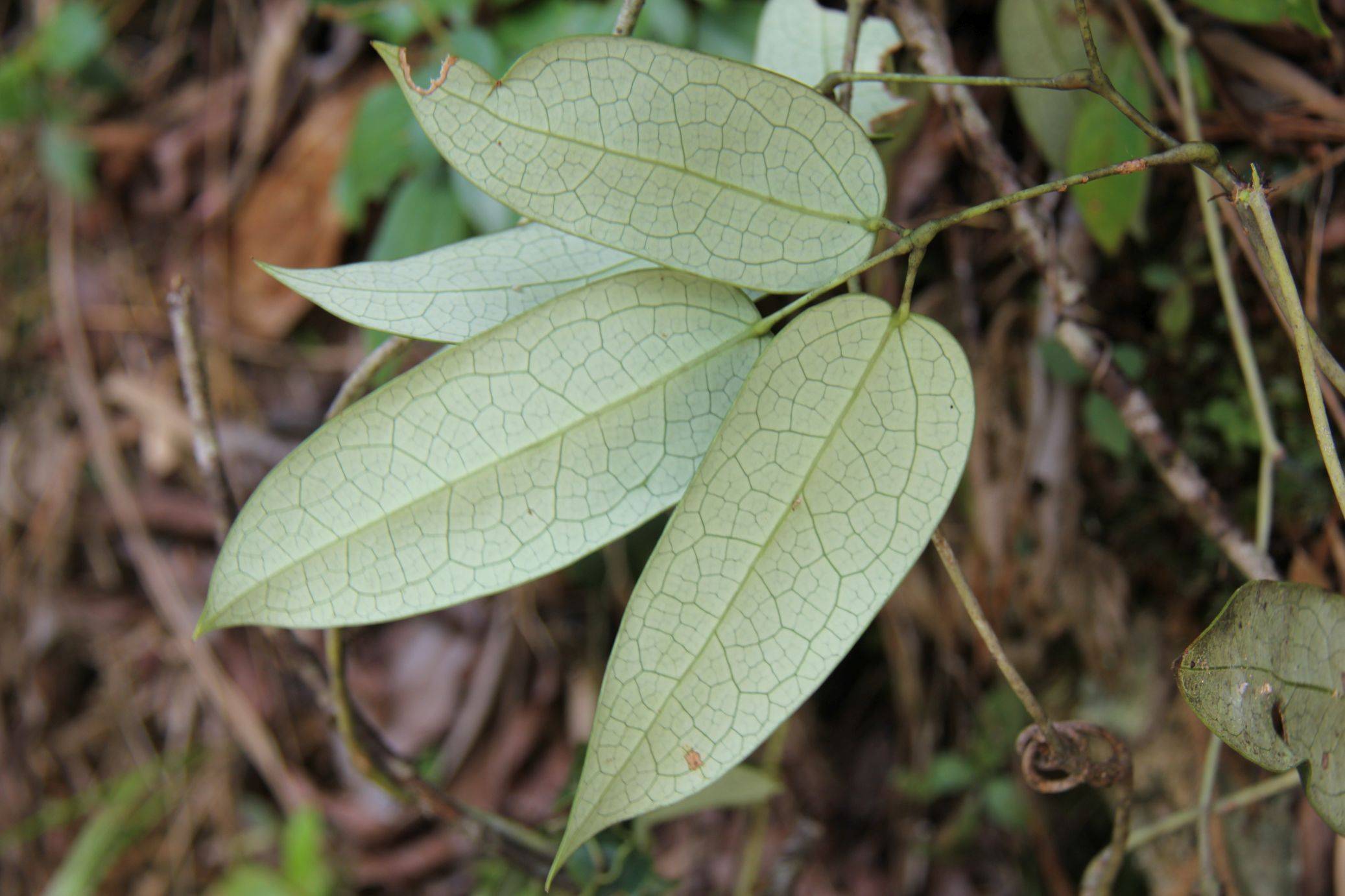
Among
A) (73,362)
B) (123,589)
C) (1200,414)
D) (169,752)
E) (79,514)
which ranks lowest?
(169,752)

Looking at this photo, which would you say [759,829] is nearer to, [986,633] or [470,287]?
[986,633]

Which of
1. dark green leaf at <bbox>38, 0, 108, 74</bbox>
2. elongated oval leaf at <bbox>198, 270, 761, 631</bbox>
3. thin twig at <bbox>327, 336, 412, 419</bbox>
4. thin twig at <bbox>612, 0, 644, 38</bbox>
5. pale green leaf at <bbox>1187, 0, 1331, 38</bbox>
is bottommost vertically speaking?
elongated oval leaf at <bbox>198, 270, 761, 631</bbox>

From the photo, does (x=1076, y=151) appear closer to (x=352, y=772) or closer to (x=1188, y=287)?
(x=1188, y=287)

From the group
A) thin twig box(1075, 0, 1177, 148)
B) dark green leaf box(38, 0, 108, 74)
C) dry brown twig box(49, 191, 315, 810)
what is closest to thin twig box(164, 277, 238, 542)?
thin twig box(1075, 0, 1177, 148)

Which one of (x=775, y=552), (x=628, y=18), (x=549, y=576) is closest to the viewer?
(x=775, y=552)

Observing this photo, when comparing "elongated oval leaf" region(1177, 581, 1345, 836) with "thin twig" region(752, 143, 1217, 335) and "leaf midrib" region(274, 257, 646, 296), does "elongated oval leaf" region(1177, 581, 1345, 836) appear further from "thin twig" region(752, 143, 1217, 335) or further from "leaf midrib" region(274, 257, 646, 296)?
"leaf midrib" region(274, 257, 646, 296)

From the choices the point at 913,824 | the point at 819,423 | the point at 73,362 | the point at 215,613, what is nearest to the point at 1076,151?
the point at 819,423

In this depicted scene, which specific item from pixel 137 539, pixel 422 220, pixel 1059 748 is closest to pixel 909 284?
pixel 1059 748
